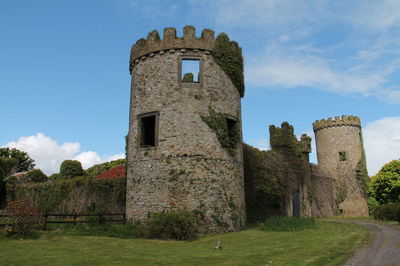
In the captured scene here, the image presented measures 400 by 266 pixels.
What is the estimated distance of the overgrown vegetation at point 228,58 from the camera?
53.1 feet

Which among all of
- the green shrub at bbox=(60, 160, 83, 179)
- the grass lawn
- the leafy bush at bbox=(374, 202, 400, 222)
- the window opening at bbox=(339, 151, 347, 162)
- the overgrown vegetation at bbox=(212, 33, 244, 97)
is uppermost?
the overgrown vegetation at bbox=(212, 33, 244, 97)

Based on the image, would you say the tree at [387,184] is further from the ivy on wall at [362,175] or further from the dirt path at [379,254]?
the ivy on wall at [362,175]

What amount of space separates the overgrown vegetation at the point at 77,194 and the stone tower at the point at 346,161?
22310 mm

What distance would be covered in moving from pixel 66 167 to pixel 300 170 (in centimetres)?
2117

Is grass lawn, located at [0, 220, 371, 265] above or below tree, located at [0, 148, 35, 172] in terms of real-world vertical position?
below

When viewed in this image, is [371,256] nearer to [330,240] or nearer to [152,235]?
[330,240]

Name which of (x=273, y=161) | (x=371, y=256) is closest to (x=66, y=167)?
(x=273, y=161)

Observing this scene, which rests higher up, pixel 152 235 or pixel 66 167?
pixel 66 167

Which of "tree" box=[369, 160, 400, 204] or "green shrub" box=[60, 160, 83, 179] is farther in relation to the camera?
"green shrub" box=[60, 160, 83, 179]

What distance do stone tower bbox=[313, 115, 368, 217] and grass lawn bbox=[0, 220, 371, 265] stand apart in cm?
2394

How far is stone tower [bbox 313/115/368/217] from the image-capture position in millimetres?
34594

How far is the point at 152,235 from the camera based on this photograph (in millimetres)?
13258

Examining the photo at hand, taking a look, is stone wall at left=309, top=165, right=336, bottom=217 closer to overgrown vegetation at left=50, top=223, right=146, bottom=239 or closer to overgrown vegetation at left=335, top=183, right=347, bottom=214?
overgrown vegetation at left=335, top=183, right=347, bottom=214

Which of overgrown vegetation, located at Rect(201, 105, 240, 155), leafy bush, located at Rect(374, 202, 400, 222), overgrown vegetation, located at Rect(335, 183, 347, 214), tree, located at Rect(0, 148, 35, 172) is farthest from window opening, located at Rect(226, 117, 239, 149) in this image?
tree, located at Rect(0, 148, 35, 172)
